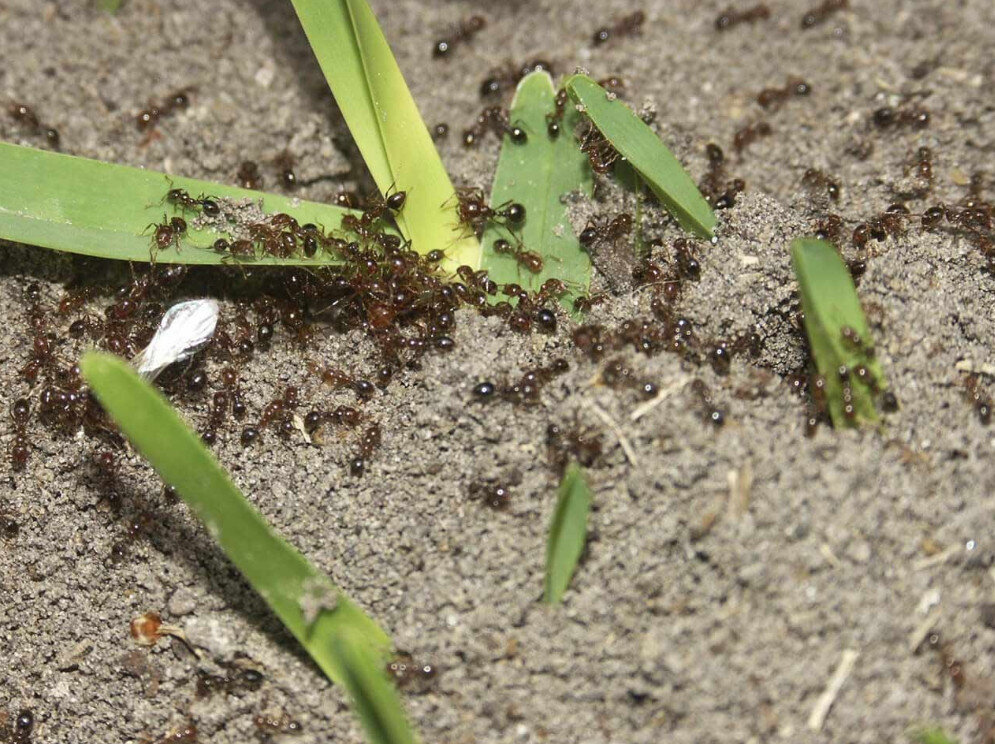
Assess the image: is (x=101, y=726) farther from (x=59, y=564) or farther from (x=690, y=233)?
(x=690, y=233)

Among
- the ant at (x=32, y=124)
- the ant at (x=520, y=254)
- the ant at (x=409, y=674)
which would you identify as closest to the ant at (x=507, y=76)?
the ant at (x=520, y=254)

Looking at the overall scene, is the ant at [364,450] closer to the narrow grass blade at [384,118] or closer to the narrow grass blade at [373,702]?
the narrow grass blade at [373,702]

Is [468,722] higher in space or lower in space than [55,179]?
lower

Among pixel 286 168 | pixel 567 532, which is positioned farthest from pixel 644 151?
pixel 286 168

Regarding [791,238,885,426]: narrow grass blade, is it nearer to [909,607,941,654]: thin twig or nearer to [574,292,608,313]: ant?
[909,607,941,654]: thin twig

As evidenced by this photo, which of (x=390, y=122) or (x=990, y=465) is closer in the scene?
(x=990, y=465)

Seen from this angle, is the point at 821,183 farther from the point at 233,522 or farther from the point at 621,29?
the point at 233,522

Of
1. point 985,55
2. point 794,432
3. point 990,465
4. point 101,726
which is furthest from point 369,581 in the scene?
point 985,55
